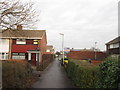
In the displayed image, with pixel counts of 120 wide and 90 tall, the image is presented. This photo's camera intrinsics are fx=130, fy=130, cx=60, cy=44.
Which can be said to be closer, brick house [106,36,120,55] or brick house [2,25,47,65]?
brick house [2,25,47,65]

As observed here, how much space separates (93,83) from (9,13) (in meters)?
8.10

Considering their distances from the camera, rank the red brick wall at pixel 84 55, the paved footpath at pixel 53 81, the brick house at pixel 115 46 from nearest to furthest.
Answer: the paved footpath at pixel 53 81, the brick house at pixel 115 46, the red brick wall at pixel 84 55

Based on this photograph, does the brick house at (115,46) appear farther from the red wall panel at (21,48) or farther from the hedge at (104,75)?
the hedge at (104,75)

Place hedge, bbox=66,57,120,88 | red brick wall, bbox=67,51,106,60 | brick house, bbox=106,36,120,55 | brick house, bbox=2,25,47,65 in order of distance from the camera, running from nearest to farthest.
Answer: hedge, bbox=66,57,120,88, brick house, bbox=2,25,47,65, brick house, bbox=106,36,120,55, red brick wall, bbox=67,51,106,60

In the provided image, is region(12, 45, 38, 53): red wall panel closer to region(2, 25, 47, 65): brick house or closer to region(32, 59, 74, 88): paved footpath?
region(2, 25, 47, 65): brick house

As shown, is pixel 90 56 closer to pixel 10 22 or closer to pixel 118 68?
pixel 10 22

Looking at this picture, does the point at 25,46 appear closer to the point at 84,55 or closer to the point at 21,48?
the point at 21,48

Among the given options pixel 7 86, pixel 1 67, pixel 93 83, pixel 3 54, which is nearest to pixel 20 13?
pixel 1 67

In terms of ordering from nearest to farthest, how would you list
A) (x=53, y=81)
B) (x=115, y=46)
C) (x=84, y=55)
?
(x=53, y=81)
(x=115, y=46)
(x=84, y=55)

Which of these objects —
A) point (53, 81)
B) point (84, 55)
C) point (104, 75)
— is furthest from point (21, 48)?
point (104, 75)

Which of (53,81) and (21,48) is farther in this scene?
(21,48)

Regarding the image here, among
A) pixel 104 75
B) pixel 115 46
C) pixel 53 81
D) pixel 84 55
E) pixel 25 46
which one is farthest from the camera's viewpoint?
pixel 84 55

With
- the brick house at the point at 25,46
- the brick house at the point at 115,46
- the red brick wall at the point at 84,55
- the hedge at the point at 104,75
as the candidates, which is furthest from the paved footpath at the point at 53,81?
the red brick wall at the point at 84,55

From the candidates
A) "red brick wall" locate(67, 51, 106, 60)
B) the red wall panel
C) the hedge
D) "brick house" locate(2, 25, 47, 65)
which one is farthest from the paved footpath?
"red brick wall" locate(67, 51, 106, 60)
